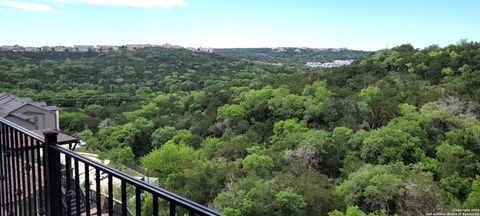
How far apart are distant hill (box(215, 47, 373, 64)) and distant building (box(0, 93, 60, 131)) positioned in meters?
61.0

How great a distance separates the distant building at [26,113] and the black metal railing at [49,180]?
1275 cm

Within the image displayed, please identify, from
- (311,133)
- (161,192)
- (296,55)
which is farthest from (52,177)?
(296,55)

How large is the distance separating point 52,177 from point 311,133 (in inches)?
918

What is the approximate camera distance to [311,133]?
24703 mm

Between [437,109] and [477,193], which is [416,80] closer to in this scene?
[437,109]

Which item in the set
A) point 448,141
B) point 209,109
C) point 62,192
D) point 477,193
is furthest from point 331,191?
point 209,109

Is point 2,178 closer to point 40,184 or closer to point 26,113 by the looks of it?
point 40,184

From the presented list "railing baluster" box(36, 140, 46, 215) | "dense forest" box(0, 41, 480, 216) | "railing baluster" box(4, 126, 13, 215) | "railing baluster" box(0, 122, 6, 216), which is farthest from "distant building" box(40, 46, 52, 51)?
"railing baluster" box(36, 140, 46, 215)

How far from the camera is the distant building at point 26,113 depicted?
619 inches

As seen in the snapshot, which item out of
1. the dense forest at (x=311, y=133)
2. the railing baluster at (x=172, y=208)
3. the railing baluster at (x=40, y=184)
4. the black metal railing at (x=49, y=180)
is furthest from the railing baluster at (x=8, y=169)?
the dense forest at (x=311, y=133)

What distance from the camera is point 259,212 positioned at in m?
15.4

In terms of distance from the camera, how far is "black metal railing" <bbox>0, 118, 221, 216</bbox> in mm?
1670

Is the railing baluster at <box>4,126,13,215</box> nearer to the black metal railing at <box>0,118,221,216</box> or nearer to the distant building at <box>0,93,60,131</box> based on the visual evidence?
the black metal railing at <box>0,118,221,216</box>

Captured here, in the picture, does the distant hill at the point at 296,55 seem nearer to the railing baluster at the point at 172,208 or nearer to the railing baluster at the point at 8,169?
the railing baluster at the point at 8,169
